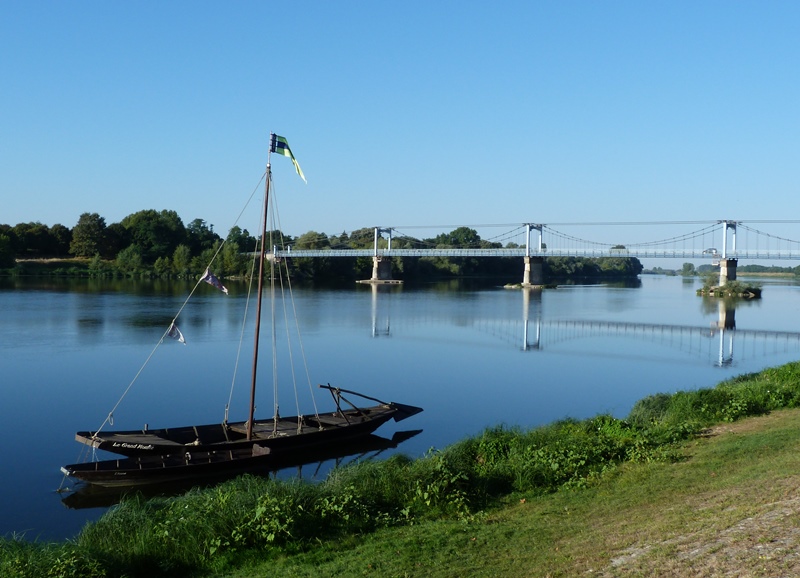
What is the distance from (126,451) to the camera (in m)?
11.9

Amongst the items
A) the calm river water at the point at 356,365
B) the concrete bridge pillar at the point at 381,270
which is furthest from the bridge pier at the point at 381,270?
the calm river water at the point at 356,365

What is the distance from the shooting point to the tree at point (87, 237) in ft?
283

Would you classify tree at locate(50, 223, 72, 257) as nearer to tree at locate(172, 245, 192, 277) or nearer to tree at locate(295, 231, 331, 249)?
tree at locate(172, 245, 192, 277)

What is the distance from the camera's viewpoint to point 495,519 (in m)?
7.62

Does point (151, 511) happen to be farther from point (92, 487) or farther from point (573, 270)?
point (573, 270)

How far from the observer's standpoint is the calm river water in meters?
14.4

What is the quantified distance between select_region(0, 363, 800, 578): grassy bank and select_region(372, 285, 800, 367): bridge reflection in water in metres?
18.2

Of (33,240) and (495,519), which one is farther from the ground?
(33,240)

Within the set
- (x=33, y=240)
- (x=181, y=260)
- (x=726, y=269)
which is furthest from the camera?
(x=33, y=240)

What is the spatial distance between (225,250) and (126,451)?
244ft

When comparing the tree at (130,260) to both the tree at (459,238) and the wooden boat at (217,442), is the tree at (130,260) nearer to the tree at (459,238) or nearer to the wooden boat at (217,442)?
the tree at (459,238)

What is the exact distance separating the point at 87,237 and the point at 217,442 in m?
80.4

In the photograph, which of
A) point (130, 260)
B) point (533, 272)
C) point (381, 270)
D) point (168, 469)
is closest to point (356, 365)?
point (168, 469)

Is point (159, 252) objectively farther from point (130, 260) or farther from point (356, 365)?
point (356, 365)
